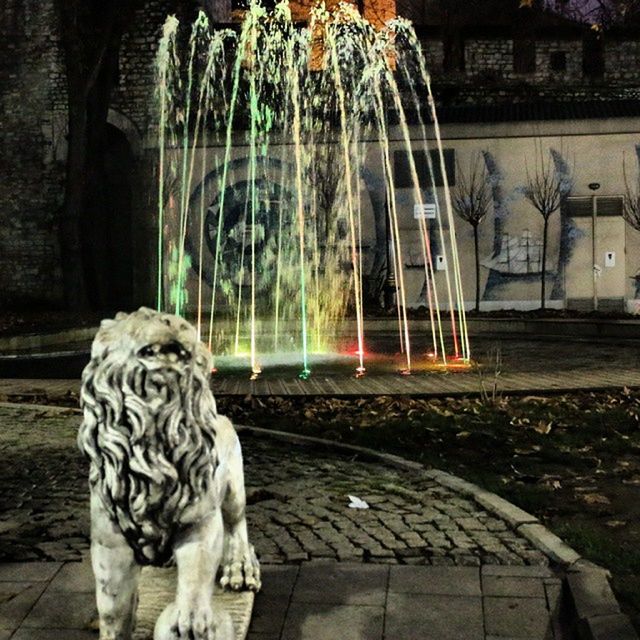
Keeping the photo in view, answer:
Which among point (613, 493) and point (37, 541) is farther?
point (613, 493)

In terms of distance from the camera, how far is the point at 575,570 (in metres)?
4.16

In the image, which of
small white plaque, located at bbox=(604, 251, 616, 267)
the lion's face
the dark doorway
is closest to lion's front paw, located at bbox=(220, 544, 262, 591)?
the lion's face

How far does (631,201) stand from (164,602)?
22.7m

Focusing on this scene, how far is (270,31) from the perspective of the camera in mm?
29359

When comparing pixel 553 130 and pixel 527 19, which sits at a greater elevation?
pixel 527 19

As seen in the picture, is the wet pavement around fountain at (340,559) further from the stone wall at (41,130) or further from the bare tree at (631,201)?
the stone wall at (41,130)

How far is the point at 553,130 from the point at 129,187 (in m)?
13.6

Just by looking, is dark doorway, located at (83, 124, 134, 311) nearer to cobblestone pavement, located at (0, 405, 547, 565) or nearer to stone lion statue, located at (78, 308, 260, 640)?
cobblestone pavement, located at (0, 405, 547, 565)

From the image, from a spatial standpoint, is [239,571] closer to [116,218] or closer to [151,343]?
[151,343]

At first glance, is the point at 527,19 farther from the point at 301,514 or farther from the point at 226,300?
the point at 301,514

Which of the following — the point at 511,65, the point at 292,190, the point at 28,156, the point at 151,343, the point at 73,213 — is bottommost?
the point at 151,343

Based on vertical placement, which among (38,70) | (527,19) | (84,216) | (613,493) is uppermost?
(527,19)

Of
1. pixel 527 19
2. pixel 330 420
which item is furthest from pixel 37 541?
pixel 527 19

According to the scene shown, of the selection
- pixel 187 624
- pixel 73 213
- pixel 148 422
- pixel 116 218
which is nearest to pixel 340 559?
pixel 187 624
